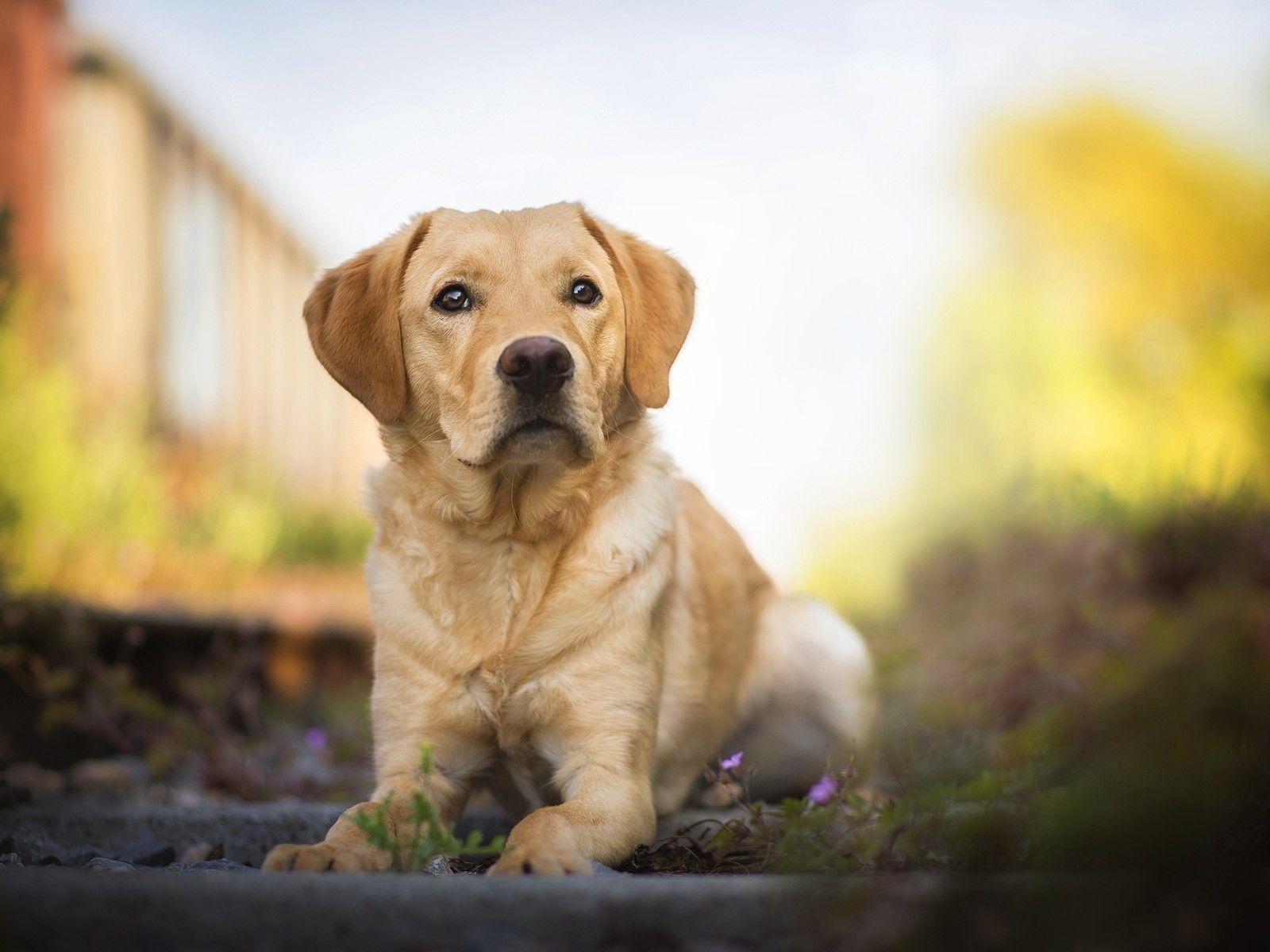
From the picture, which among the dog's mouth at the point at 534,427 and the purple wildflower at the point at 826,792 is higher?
the dog's mouth at the point at 534,427

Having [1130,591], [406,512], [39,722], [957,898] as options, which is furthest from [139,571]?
[957,898]

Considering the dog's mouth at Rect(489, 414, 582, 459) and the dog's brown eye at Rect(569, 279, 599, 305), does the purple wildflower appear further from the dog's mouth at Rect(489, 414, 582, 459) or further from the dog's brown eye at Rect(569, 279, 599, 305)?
the dog's brown eye at Rect(569, 279, 599, 305)

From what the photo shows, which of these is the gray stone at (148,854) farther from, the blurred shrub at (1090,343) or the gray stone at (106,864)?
the blurred shrub at (1090,343)

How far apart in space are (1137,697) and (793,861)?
93 centimetres

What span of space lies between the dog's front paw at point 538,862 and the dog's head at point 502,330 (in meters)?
0.99

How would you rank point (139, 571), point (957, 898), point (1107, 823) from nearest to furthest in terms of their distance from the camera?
point (957, 898) → point (1107, 823) → point (139, 571)

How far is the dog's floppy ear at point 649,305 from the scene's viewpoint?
3.18m

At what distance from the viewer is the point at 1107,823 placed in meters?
1.77

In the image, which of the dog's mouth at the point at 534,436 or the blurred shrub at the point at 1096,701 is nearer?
the blurred shrub at the point at 1096,701

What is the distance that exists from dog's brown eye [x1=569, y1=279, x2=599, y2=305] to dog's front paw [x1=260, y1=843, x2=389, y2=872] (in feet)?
5.01

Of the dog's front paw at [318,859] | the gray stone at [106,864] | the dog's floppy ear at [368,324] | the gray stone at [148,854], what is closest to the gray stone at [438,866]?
the dog's front paw at [318,859]

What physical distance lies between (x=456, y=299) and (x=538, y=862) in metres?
1.52

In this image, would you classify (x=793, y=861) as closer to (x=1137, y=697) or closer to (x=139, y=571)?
(x=1137, y=697)

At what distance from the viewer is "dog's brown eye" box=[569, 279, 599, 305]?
3117 mm
